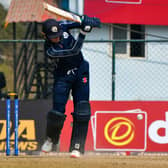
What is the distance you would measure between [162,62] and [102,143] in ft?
15.6

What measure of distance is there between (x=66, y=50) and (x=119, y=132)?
3645 millimetres

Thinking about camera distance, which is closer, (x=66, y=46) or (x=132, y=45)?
(x=66, y=46)

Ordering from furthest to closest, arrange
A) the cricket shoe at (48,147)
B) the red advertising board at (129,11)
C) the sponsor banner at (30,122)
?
the red advertising board at (129,11) < the sponsor banner at (30,122) < the cricket shoe at (48,147)

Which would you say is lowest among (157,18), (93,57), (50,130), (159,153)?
(159,153)

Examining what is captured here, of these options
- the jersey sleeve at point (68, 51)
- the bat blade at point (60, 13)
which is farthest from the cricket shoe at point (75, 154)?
the bat blade at point (60, 13)

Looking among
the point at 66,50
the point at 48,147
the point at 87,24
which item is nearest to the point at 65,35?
the point at 66,50

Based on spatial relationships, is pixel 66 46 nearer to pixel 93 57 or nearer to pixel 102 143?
pixel 102 143

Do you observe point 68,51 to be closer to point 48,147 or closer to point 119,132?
point 48,147

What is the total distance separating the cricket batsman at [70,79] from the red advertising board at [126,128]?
9.19 feet

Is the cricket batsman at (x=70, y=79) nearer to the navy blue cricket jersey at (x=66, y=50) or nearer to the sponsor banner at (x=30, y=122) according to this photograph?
the navy blue cricket jersey at (x=66, y=50)

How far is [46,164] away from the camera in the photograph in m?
6.73

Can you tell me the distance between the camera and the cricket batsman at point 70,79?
7.31m

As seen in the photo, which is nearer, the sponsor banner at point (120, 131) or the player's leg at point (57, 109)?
the player's leg at point (57, 109)

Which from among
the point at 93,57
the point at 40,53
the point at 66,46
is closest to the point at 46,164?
the point at 66,46
